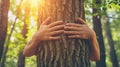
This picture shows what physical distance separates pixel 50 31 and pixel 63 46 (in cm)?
27

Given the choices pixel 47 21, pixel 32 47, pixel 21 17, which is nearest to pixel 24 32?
pixel 21 17

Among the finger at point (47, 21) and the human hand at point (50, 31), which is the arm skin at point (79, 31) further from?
the finger at point (47, 21)

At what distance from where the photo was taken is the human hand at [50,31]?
12.4ft

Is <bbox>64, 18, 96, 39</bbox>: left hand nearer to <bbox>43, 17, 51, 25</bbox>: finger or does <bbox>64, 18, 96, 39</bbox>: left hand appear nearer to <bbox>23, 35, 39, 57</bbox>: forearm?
<bbox>43, 17, 51, 25</bbox>: finger

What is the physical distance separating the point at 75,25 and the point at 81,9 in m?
0.32

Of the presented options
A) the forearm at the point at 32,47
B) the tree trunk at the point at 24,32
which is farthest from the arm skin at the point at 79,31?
the tree trunk at the point at 24,32

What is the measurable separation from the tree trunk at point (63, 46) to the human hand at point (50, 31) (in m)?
0.08

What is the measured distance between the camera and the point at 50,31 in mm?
3811

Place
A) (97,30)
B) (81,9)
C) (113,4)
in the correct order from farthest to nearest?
(97,30)
(113,4)
(81,9)

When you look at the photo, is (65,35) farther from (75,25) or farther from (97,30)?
(97,30)

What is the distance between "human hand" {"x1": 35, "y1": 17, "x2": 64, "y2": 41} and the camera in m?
3.78

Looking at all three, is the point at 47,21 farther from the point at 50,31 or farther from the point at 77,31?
the point at 77,31

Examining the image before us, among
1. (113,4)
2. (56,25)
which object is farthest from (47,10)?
(113,4)

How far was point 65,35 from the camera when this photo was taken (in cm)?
380
